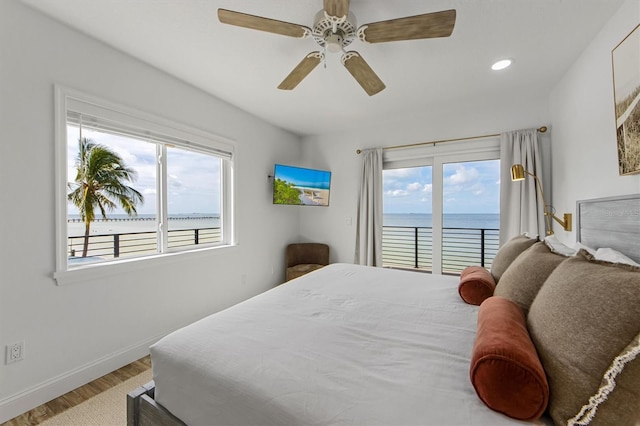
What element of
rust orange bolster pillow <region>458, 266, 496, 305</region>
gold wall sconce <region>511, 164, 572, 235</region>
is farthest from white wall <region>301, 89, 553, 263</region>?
rust orange bolster pillow <region>458, 266, 496, 305</region>

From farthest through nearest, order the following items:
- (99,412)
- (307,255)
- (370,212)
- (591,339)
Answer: (307,255), (370,212), (99,412), (591,339)

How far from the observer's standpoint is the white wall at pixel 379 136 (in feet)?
9.82

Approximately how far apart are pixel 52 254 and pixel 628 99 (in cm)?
379

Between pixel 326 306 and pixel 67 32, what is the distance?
266 cm

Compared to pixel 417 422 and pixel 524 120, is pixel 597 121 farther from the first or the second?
pixel 417 422

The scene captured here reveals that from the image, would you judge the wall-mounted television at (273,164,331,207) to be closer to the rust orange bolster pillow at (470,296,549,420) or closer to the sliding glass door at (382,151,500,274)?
the sliding glass door at (382,151,500,274)

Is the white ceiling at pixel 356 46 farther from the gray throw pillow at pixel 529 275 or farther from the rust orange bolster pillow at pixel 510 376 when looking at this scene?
the rust orange bolster pillow at pixel 510 376

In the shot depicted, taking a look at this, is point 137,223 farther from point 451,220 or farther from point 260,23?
point 451,220

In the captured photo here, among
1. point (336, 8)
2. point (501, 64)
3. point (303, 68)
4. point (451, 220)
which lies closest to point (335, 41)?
point (336, 8)

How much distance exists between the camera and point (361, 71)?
1.93 metres

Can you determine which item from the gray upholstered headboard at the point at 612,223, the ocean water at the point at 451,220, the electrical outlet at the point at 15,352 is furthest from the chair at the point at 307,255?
the gray upholstered headboard at the point at 612,223

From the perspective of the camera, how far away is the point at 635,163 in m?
1.45

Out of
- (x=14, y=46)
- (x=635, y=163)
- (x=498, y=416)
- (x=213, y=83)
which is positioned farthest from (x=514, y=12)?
(x=14, y=46)

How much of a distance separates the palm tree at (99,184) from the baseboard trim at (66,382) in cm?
86
